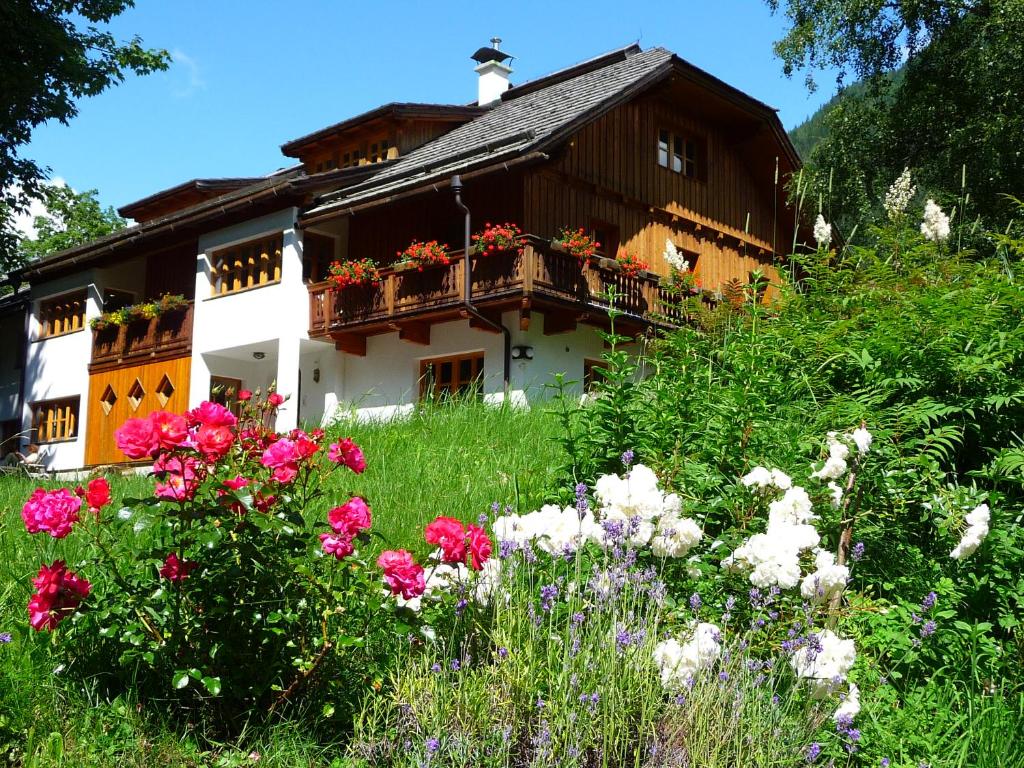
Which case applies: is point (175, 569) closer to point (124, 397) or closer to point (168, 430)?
point (168, 430)

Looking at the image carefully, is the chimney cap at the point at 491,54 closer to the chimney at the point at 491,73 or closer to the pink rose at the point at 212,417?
the chimney at the point at 491,73

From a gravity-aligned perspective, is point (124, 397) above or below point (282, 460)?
above

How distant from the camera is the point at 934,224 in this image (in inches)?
313

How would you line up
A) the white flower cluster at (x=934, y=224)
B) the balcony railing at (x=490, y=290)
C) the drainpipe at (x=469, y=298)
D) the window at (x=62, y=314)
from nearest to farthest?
the white flower cluster at (x=934, y=224), the balcony railing at (x=490, y=290), the drainpipe at (x=469, y=298), the window at (x=62, y=314)

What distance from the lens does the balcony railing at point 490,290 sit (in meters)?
15.1

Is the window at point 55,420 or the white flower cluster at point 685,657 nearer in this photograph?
the white flower cluster at point 685,657

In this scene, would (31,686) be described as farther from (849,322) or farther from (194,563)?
(849,322)

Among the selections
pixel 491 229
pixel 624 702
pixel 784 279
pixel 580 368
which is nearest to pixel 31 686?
pixel 624 702

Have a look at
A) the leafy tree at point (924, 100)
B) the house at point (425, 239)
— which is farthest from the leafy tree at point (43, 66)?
the leafy tree at point (924, 100)

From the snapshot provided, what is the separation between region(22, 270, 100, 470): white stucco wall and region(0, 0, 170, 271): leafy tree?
3501 mm

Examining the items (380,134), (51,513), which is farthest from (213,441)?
(380,134)

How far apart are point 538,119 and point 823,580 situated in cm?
1558

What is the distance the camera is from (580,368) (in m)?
17.0

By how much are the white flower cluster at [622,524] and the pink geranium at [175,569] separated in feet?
3.71
